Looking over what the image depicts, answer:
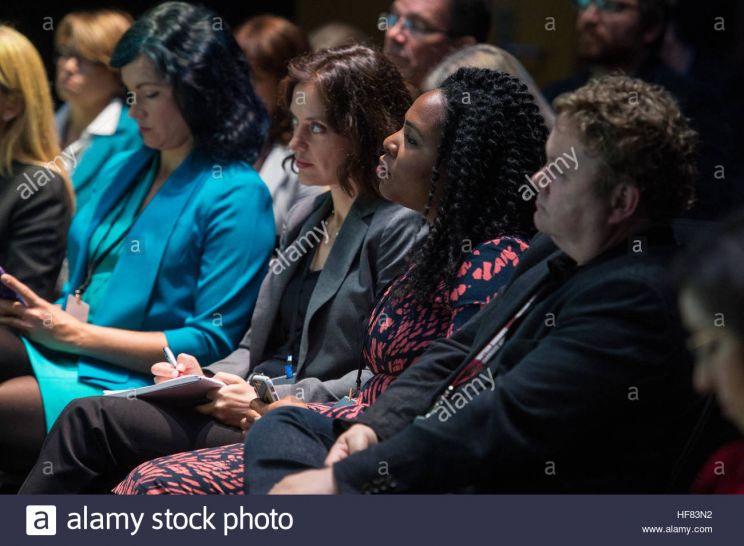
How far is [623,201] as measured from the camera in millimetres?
2230

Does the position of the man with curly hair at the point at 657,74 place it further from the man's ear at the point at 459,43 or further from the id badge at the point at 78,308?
the id badge at the point at 78,308

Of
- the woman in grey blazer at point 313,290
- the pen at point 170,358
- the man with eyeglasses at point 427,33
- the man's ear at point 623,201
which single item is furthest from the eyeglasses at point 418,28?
the man's ear at point 623,201

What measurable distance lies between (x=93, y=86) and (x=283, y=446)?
264 cm

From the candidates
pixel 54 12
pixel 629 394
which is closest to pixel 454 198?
pixel 629 394

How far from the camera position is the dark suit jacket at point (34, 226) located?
12.3 ft

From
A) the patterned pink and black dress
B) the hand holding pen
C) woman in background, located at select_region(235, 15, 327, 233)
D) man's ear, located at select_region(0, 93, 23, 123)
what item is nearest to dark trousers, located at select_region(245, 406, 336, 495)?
the patterned pink and black dress

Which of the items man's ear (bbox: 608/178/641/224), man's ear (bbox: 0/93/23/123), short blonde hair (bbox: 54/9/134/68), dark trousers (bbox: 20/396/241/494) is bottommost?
dark trousers (bbox: 20/396/241/494)

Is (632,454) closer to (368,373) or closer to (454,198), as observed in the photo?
(454,198)

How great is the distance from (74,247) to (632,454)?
216cm

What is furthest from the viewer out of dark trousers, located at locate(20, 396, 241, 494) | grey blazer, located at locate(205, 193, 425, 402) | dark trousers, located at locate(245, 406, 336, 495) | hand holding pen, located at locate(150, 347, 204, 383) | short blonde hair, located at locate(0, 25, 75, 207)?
short blonde hair, located at locate(0, 25, 75, 207)

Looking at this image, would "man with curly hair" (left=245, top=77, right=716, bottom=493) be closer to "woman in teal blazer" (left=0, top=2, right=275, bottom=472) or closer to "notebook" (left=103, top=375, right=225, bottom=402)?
"notebook" (left=103, top=375, right=225, bottom=402)

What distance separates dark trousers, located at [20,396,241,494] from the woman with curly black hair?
0.67 ft

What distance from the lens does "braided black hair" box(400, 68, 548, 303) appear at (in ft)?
8.82

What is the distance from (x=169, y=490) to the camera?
8.57 feet
